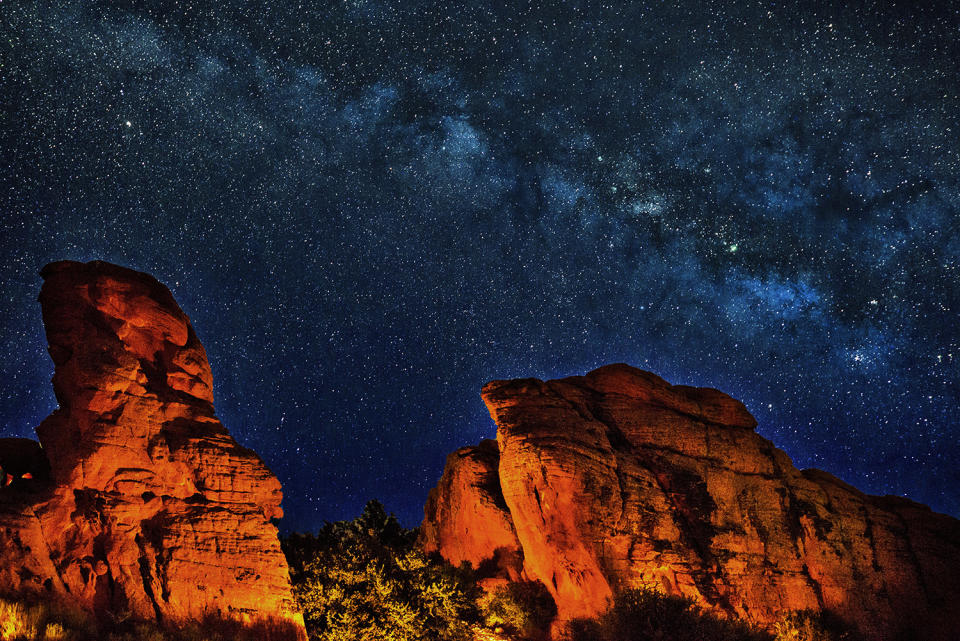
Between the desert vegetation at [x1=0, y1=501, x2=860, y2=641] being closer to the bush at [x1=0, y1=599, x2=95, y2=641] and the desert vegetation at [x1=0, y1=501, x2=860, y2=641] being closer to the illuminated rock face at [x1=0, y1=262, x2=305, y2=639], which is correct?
the bush at [x1=0, y1=599, x2=95, y2=641]

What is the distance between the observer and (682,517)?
31609 mm

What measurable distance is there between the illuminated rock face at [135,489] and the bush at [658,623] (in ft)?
37.5

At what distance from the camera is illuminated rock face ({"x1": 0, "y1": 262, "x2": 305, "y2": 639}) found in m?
17.8

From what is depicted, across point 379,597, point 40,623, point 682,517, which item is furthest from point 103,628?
point 682,517

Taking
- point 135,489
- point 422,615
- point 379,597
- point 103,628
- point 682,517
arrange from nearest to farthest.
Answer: point 103,628 → point 135,489 → point 379,597 → point 422,615 → point 682,517

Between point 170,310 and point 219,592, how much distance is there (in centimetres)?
1087

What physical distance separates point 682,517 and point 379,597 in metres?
15.8

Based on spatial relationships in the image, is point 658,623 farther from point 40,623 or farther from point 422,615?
point 40,623

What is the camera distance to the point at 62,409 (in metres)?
20.3

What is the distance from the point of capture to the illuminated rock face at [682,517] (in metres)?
28.3

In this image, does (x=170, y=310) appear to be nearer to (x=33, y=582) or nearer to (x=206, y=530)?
(x=206, y=530)

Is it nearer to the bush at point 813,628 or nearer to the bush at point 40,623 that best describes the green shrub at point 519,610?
the bush at point 813,628

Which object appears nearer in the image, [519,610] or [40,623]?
[40,623]

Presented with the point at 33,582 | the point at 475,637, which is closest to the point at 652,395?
the point at 475,637
